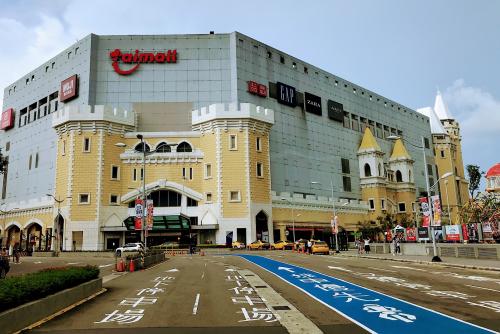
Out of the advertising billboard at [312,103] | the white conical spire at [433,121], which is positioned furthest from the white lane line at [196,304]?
the white conical spire at [433,121]

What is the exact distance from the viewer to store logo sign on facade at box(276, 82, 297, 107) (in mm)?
74812

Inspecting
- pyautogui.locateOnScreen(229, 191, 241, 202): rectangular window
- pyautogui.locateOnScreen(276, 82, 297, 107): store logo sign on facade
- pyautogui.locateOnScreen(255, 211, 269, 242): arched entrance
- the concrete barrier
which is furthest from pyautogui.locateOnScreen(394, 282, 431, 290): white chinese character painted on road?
pyautogui.locateOnScreen(276, 82, 297, 107): store logo sign on facade

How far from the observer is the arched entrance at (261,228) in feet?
204

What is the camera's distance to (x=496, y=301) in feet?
→ 43.0

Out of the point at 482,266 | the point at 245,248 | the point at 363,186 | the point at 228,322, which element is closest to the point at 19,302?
the point at 228,322

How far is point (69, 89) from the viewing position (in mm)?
69750

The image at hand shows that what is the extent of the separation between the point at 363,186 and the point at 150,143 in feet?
144

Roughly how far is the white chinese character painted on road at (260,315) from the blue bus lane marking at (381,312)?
5.95ft

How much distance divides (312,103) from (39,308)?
2877 inches

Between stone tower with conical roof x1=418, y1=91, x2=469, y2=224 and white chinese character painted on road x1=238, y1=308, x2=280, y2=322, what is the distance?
100 metres

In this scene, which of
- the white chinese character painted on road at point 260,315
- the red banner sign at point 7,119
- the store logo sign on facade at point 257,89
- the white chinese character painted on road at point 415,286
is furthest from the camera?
the red banner sign at point 7,119

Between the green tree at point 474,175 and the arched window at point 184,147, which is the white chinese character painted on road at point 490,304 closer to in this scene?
the arched window at point 184,147

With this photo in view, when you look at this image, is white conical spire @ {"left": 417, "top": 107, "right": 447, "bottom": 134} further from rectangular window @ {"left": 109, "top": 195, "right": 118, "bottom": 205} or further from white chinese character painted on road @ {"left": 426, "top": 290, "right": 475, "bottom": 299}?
white chinese character painted on road @ {"left": 426, "top": 290, "right": 475, "bottom": 299}

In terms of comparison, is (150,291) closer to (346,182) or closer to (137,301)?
(137,301)
